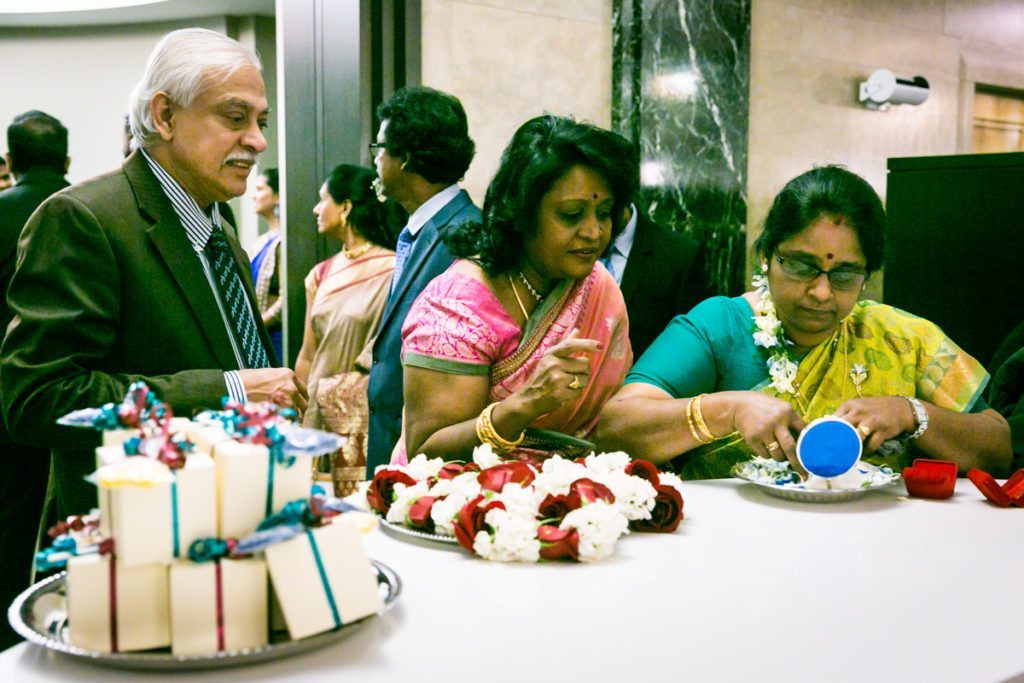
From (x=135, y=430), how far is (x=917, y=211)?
3.83 metres

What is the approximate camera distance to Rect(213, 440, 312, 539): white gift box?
1.00 metres

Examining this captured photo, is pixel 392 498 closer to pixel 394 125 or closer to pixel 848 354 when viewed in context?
pixel 848 354

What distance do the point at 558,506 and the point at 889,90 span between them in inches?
184

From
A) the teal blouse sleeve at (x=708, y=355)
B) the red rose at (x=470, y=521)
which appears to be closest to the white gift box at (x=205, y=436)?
the red rose at (x=470, y=521)

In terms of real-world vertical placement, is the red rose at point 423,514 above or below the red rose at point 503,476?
below

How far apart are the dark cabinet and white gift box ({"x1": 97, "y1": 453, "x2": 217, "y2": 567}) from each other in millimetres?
3760

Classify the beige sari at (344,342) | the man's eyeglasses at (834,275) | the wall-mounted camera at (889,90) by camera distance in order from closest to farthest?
the man's eyeglasses at (834,275) < the beige sari at (344,342) < the wall-mounted camera at (889,90)

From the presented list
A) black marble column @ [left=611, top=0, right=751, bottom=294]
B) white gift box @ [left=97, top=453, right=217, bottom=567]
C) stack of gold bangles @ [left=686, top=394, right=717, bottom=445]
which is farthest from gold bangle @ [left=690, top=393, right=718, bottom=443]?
black marble column @ [left=611, top=0, right=751, bottom=294]

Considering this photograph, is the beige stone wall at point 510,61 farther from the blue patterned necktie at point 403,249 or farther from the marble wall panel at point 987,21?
the marble wall panel at point 987,21

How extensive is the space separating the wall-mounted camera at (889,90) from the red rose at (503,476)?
15.0ft

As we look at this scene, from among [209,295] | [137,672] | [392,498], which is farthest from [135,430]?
[209,295]

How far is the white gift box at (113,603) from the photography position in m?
0.97

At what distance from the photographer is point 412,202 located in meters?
2.95

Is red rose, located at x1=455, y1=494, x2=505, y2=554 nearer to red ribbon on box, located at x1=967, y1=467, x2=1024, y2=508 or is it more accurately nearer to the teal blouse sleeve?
the teal blouse sleeve
